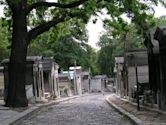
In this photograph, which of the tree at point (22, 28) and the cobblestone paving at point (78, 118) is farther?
the tree at point (22, 28)

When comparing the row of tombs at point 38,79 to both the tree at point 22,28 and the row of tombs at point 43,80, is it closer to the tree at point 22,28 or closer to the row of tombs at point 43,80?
the row of tombs at point 43,80

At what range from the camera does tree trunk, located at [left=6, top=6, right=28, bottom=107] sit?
32031 mm

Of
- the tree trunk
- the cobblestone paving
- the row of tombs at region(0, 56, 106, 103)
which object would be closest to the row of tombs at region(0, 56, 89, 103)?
the row of tombs at region(0, 56, 106, 103)

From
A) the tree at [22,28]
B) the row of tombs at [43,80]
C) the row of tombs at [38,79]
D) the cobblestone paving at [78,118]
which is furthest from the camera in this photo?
the row of tombs at [43,80]

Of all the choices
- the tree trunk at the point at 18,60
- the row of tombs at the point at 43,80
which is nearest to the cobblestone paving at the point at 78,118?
the tree trunk at the point at 18,60

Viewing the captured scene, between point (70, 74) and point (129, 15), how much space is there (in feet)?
157

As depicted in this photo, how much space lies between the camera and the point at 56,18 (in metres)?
35.2

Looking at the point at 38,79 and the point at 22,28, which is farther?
the point at 38,79

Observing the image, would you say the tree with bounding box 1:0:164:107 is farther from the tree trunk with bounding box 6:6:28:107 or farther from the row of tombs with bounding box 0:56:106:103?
the row of tombs with bounding box 0:56:106:103

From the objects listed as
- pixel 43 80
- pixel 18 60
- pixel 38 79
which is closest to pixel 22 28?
pixel 18 60

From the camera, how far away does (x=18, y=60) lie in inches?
1277

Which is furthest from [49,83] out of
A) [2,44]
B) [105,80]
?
[105,80]

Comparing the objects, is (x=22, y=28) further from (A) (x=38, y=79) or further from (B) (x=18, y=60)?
(A) (x=38, y=79)

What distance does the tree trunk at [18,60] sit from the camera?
32031mm
